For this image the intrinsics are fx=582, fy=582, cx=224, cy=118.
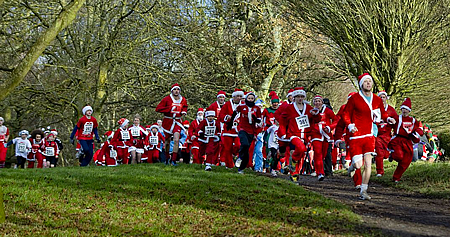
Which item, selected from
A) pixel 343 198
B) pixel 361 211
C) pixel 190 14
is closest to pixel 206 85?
pixel 190 14

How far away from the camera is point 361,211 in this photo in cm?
910

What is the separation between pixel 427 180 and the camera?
1366 cm

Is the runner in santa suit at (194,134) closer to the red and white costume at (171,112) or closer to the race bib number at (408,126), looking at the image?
the red and white costume at (171,112)

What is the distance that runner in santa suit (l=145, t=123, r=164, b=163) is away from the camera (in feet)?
72.7

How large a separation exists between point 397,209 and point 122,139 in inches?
559

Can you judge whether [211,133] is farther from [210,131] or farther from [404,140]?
[404,140]

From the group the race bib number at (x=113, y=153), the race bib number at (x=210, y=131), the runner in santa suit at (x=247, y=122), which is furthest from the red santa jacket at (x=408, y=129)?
the race bib number at (x=113, y=153)

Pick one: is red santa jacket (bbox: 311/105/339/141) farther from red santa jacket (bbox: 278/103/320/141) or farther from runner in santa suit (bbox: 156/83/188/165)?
runner in santa suit (bbox: 156/83/188/165)

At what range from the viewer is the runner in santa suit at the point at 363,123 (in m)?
10.4

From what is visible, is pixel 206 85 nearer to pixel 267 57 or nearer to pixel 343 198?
pixel 267 57

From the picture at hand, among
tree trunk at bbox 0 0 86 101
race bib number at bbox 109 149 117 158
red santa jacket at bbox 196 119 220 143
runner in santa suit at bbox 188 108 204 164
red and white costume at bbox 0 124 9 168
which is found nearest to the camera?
tree trunk at bbox 0 0 86 101

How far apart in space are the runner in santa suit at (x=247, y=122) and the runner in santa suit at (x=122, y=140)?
8474 millimetres

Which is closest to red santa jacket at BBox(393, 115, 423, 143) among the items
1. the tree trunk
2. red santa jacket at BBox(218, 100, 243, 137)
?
red santa jacket at BBox(218, 100, 243, 137)

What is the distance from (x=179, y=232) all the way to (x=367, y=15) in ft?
52.1
